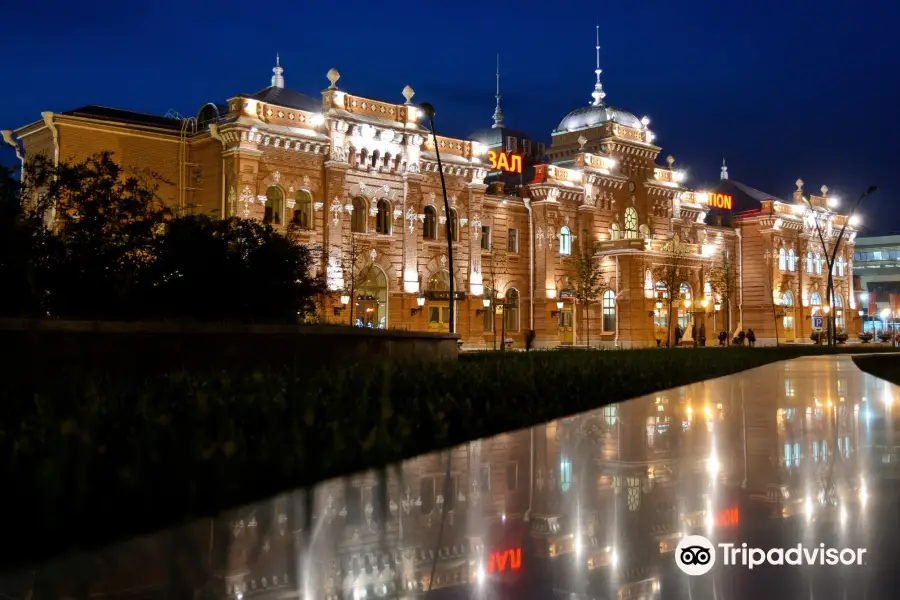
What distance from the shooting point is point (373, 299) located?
163 ft

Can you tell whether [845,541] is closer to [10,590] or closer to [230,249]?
[10,590]

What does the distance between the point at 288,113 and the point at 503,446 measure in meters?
37.9

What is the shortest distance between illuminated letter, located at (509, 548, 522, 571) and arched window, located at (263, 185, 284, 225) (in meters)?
41.1

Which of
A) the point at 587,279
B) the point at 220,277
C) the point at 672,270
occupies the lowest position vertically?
the point at 220,277

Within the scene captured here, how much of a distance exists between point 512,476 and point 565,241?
5382 cm

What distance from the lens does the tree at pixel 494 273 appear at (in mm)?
56094

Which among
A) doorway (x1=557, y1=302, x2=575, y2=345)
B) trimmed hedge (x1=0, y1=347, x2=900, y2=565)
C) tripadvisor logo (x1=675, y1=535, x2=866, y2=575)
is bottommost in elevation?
tripadvisor logo (x1=675, y1=535, x2=866, y2=575)

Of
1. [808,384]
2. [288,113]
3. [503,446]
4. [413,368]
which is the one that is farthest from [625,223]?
[503,446]

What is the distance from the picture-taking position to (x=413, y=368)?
1588cm

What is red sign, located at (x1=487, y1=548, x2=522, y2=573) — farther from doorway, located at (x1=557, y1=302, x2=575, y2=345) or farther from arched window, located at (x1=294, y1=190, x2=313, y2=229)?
doorway, located at (x1=557, y1=302, x2=575, y2=345)

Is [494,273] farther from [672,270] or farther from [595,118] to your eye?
[595,118]

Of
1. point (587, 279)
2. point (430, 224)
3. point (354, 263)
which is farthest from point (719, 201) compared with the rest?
point (354, 263)

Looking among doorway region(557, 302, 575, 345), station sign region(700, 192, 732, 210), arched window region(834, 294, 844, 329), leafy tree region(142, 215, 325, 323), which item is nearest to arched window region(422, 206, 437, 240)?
doorway region(557, 302, 575, 345)

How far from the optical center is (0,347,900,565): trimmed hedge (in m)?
6.41
